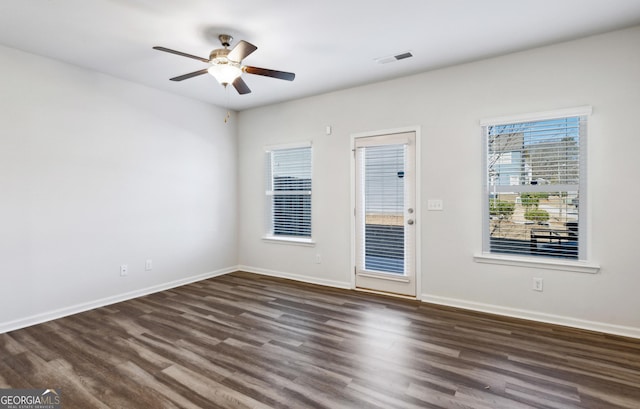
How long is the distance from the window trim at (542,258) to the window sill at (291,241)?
226 cm

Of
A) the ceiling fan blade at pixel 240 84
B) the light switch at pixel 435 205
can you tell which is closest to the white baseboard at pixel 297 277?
the light switch at pixel 435 205

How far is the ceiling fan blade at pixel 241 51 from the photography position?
8.33 feet

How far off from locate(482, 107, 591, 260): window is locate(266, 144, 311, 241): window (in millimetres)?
2467

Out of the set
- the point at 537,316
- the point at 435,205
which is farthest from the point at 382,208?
the point at 537,316

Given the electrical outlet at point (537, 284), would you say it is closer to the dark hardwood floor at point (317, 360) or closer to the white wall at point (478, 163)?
the white wall at point (478, 163)

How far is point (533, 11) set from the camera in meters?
2.59

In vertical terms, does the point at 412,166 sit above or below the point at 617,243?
above

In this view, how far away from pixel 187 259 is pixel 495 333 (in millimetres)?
4050

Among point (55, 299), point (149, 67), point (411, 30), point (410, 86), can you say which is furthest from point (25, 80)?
point (410, 86)

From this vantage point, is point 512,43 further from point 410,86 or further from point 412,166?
point 412,166

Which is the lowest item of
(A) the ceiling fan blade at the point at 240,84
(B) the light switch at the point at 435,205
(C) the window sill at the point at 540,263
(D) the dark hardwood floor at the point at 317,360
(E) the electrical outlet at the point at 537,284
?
(D) the dark hardwood floor at the point at 317,360

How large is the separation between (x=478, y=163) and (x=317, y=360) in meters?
2.64

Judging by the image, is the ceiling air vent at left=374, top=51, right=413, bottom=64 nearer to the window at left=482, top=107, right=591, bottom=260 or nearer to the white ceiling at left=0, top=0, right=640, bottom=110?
the white ceiling at left=0, top=0, right=640, bottom=110

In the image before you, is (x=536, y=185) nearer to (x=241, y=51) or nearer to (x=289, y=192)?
(x=241, y=51)
